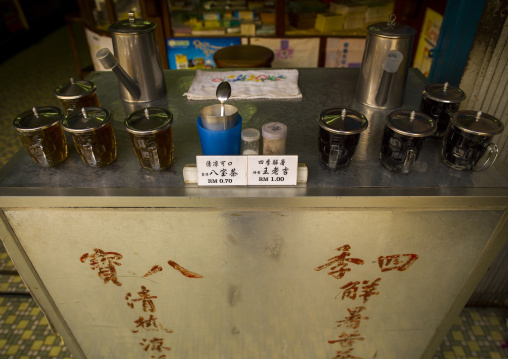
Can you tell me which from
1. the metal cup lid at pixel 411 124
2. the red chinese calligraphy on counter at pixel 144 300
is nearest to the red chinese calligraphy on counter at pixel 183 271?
the red chinese calligraphy on counter at pixel 144 300

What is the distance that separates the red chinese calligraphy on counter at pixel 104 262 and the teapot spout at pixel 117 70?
636mm

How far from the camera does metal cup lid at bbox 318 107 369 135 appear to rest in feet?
3.37

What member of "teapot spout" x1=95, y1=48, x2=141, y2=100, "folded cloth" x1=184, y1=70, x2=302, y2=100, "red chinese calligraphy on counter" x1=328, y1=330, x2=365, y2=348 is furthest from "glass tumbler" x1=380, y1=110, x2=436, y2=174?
"teapot spout" x1=95, y1=48, x2=141, y2=100

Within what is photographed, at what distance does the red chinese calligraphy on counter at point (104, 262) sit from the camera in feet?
3.93

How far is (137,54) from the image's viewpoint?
138cm

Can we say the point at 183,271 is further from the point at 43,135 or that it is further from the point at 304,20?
the point at 304,20

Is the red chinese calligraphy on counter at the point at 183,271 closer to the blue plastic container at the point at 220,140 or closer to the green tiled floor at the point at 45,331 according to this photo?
the blue plastic container at the point at 220,140

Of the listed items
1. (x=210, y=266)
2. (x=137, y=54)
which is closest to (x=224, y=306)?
(x=210, y=266)

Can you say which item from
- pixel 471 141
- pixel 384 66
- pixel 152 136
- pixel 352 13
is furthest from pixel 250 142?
pixel 352 13

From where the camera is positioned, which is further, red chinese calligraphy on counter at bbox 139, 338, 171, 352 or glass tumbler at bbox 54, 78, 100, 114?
red chinese calligraphy on counter at bbox 139, 338, 171, 352

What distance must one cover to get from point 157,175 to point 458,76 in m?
1.47

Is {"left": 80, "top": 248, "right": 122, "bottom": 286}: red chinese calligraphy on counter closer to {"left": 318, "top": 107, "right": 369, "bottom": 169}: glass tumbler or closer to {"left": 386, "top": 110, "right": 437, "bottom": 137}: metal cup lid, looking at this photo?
{"left": 318, "top": 107, "right": 369, "bottom": 169}: glass tumbler

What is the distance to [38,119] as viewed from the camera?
3.62ft

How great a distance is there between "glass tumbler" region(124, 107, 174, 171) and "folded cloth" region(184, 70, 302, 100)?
1.54ft
